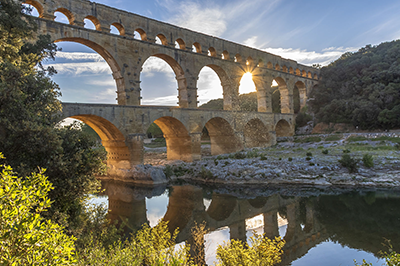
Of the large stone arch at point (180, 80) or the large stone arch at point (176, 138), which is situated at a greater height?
the large stone arch at point (180, 80)

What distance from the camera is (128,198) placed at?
14414 millimetres

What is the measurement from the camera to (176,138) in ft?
73.5

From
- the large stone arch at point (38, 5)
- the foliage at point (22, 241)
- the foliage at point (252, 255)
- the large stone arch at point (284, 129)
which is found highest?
the large stone arch at point (38, 5)

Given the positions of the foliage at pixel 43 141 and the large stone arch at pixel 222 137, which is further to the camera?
the large stone arch at pixel 222 137

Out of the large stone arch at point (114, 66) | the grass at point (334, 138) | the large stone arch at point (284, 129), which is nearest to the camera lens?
the large stone arch at point (114, 66)

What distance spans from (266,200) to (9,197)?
1132 cm

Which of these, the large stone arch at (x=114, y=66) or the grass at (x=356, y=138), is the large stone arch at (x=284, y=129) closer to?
the grass at (x=356, y=138)

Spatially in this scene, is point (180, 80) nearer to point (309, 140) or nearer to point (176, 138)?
A: point (176, 138)

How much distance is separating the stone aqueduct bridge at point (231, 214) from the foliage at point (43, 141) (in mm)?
A: 3645

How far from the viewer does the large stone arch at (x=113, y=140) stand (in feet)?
58.9

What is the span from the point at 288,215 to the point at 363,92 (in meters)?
28.0

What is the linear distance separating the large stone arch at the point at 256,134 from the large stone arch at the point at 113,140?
14514mm

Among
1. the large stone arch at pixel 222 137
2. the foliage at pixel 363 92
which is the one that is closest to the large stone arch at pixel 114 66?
the large stone arch at pixel 222 137

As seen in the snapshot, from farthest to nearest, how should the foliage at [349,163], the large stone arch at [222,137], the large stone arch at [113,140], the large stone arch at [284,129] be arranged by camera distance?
the large stone arch at [284,129]
the large stone arch at [222,137]
the large stone arch at [113,140]
the foliage at [349,163]
